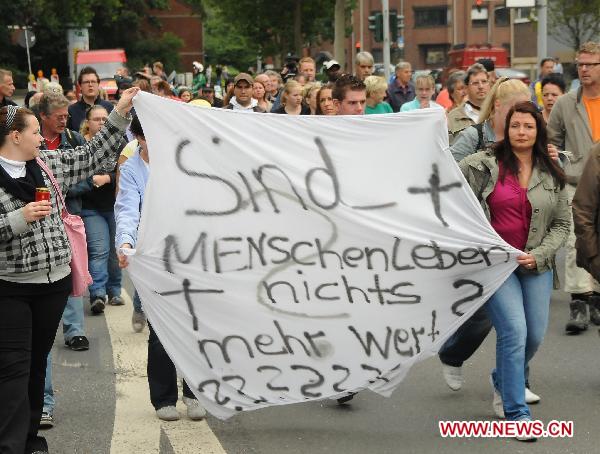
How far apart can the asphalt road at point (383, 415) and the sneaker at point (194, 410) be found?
0.13m

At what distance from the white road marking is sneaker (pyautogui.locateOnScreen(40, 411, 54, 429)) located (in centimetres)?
36

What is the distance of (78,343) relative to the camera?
8367mm

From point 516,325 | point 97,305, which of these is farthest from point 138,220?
point 97,305

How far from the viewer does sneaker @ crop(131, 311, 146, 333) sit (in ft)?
29.2

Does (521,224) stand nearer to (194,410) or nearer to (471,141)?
(471,141)

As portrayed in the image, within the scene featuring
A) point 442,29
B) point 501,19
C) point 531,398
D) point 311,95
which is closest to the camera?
point 531,398

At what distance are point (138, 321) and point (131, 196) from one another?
2705 millimetres

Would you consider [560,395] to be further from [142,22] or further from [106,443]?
[142,22]

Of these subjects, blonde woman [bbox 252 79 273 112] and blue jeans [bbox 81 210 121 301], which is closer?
blue jeans [bbox 81 210 121 301]

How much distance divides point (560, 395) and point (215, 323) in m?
2.25

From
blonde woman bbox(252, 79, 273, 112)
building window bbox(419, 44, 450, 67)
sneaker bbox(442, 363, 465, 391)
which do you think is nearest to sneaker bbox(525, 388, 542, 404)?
sneaker bbox(442, 363, 465, 391)

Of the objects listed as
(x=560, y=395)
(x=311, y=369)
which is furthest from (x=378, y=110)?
(x=311, y=369)

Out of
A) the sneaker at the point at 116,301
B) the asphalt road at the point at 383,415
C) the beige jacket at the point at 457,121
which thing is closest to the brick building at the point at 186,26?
the sneaker at the point at 116,301

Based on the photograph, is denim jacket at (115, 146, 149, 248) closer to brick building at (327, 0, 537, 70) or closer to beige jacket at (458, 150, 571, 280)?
beige jacket at (458, 150, 571, 280)
